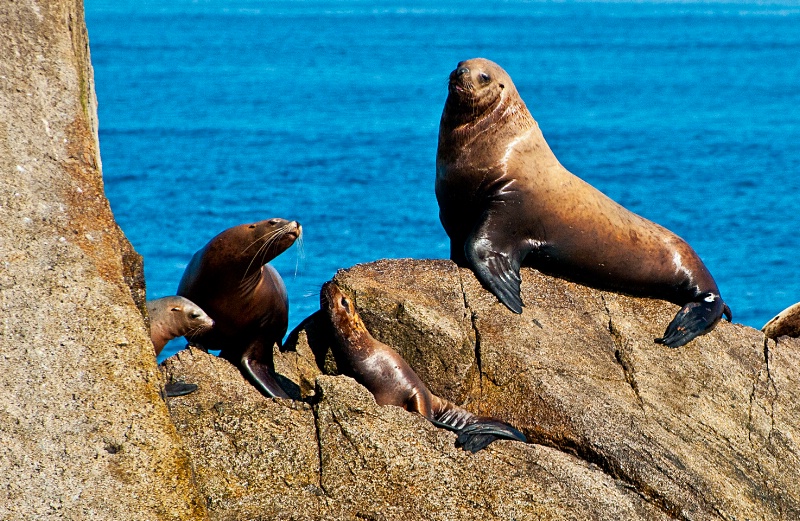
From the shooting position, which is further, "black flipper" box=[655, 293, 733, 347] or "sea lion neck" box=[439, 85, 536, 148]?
"sea lion neck" box=[439, 85, 536, 148]

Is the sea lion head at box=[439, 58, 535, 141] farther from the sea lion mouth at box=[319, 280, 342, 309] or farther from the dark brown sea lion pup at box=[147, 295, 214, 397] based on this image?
the dark brown sea lion pup at box=[147, 295, 214, 397]

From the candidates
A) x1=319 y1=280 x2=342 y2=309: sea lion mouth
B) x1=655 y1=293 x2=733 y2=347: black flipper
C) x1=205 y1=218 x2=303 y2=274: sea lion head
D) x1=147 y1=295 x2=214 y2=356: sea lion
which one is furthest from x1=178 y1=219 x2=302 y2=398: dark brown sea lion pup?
x1=655 y1=293 x2=733 y2=347: black flipper

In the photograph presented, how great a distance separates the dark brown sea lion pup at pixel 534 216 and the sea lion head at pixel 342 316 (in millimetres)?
1100

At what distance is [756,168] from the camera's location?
24.3m

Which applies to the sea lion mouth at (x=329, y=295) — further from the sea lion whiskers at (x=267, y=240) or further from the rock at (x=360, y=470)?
the rock at (x=360, y=470)

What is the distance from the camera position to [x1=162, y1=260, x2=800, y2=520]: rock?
5160 millimetres

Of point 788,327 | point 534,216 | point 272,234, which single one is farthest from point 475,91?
point 788,327

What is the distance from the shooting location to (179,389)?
19.4ft

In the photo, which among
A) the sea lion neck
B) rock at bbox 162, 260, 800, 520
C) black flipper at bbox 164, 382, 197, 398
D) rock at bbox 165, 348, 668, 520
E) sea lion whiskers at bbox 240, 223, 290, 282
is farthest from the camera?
the sea lion neck

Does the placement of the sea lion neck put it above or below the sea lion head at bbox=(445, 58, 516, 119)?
below

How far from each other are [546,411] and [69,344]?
2.62 m

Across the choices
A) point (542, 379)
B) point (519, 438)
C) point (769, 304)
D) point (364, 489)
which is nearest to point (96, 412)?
point (364, 489)

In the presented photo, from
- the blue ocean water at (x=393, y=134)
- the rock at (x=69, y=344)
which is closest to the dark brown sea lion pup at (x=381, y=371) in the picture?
the rock at (x=69, y=344)

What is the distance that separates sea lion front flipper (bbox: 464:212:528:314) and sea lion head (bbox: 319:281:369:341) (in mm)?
917
